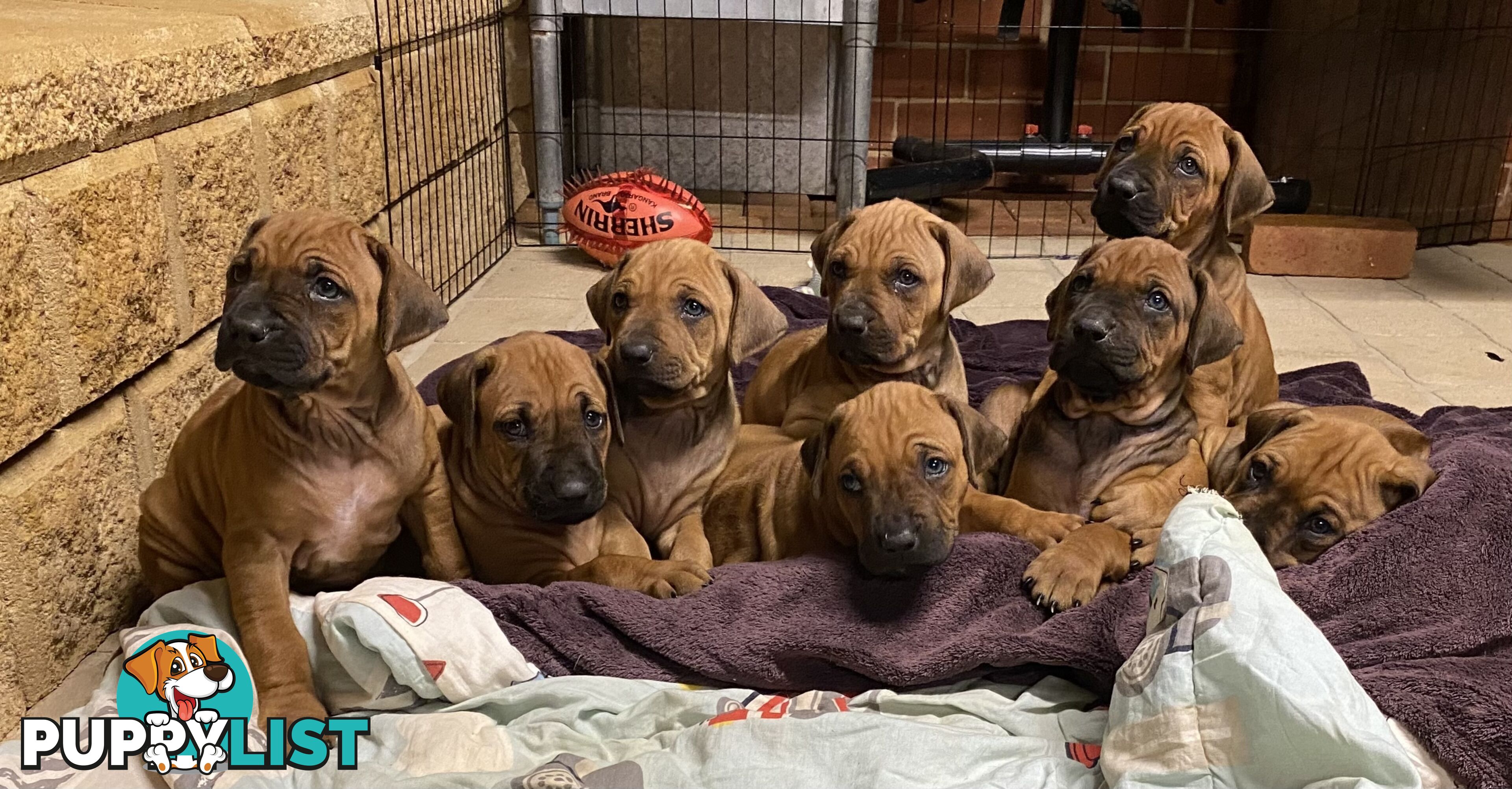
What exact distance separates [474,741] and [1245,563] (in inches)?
74.7

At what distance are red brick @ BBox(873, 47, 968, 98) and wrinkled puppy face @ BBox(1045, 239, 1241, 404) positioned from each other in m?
6.27

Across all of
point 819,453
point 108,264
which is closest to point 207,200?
point 108,264

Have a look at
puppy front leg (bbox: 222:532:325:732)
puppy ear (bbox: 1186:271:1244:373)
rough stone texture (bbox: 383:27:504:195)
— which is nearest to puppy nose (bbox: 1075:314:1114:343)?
puppy ear (bbox: 1186:271:1244:373)

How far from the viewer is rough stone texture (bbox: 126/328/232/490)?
3838 millimetres

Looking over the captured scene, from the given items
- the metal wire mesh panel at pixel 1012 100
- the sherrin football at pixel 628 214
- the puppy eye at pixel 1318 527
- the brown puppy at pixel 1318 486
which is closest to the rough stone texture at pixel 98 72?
the sherrin football at pixel 628 214

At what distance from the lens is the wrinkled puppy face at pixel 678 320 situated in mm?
3701

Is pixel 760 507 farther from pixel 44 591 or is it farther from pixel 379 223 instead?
pixel 379 223

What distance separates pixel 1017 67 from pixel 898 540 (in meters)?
7.63

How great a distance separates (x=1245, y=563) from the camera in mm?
2945

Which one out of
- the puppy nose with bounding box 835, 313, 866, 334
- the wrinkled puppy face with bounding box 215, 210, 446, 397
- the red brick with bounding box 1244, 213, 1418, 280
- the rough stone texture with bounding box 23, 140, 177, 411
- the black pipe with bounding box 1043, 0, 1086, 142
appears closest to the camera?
the wrinkled puppy face with bounding box 215, 210, 446, 397

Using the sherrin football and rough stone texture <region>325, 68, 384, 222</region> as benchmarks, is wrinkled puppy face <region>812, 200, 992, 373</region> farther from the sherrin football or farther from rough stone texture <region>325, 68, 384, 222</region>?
the sherrin football

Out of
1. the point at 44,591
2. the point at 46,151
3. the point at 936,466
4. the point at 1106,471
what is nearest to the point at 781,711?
the point at 936,466

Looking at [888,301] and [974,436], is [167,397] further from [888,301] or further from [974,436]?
[974,436]

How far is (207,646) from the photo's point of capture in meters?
3.11
